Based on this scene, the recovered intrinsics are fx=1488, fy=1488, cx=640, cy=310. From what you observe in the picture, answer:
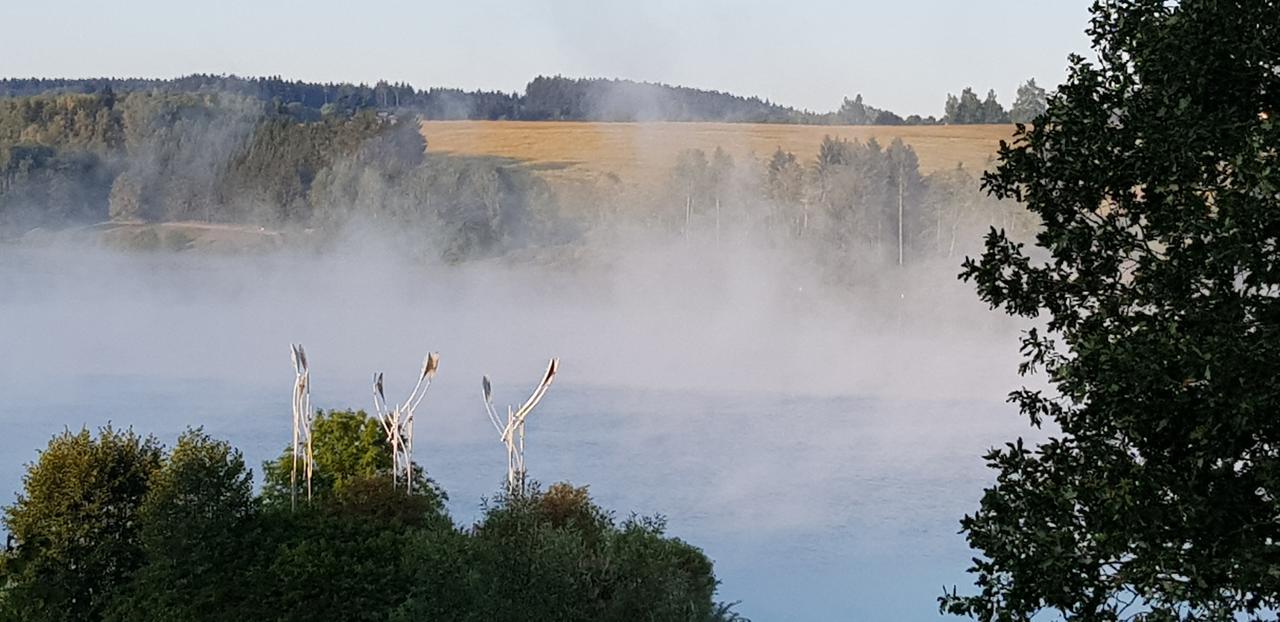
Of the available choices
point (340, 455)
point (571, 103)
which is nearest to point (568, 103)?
point (571, 103)

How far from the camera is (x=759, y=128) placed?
5322cm

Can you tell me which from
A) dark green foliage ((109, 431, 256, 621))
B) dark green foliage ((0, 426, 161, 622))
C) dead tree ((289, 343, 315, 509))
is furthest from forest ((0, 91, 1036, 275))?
dark green foliage ((109, 431, 256, 621))

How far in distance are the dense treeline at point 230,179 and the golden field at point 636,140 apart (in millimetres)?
3545

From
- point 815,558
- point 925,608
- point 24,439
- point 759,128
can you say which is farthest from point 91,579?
point 759,128

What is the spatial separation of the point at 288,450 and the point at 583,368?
84.7 feet

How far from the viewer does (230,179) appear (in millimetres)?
47312

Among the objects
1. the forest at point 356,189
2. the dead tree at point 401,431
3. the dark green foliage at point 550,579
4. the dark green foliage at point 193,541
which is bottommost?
the dark green foliage at point 550,579

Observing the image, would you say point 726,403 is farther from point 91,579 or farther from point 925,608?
point 91,579

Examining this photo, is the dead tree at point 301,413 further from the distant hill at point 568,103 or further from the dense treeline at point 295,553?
the distant hill at point 568,103

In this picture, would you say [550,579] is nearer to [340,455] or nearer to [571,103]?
[340,455]

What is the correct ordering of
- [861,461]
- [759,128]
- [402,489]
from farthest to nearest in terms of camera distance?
[759,128], [861,461], [402,489]

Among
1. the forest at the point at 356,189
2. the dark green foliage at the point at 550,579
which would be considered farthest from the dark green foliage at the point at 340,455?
the forest at the point at 356,189

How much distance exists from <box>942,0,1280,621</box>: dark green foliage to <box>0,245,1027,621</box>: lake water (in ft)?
56.1

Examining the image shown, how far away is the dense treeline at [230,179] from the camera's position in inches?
1842
